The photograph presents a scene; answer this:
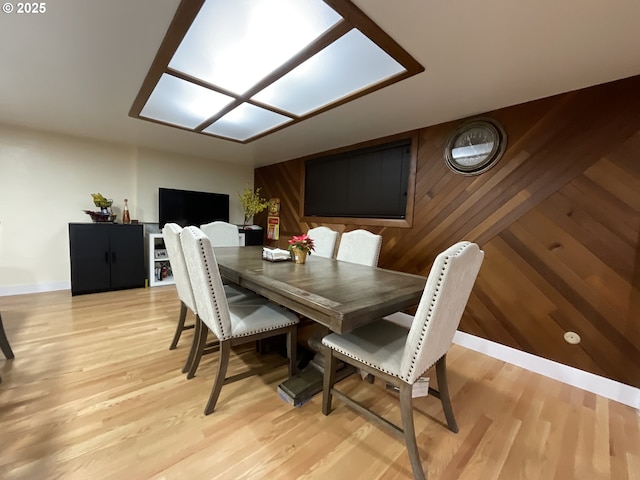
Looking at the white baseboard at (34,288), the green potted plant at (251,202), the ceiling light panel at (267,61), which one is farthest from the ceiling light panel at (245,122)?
the white baseboard at (34,288)

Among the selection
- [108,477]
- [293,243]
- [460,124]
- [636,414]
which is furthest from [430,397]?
[460,124]

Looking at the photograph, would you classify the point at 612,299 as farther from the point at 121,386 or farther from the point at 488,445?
the point at 121,386

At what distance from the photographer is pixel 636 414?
5.32ft

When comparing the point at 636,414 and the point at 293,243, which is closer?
the point at 636,414

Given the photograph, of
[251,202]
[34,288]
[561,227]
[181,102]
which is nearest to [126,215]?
[34,288]

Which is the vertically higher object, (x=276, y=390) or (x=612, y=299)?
(x=612, y=299)

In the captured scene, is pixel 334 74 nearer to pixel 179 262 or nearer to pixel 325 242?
pixel 325 242

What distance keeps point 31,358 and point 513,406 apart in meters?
3.36

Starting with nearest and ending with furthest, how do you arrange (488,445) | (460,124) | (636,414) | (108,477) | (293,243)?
1. (108,477)
2. (488,445)
3. (636,414)
4. (293,243)
5. (460,124)

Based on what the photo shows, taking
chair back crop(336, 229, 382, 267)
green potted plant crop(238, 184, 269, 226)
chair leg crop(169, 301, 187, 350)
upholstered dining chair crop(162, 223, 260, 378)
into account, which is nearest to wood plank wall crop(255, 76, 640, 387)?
chair back crop(336, 229, 382, 267)

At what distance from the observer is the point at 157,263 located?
4.01m

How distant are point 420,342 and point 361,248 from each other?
140 cm

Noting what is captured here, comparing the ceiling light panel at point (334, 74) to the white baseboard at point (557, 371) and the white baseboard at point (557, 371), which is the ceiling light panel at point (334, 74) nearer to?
the white baseboard at point (557, 371)

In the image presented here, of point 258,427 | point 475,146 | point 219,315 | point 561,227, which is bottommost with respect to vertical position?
point 258,427
